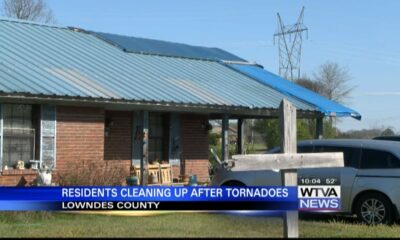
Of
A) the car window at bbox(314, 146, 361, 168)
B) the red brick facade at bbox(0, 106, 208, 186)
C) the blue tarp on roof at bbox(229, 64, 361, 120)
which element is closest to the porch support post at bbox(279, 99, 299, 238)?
the car window at bbox(314, 146, 361, 168)

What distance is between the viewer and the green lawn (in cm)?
891

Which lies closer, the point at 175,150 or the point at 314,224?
the point at 314,224

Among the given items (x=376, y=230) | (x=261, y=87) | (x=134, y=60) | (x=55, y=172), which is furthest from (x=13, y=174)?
(x=261, y=87)

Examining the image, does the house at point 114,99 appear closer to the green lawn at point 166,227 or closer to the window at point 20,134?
the window at point 20,134

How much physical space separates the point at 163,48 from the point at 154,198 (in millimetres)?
16243

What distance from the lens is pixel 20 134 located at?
14828 mm

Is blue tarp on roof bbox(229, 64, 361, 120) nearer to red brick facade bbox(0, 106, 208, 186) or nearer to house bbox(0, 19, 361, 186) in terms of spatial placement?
house bbox(0, 19, 361, 186)

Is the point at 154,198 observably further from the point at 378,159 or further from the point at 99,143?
the point at 99,143

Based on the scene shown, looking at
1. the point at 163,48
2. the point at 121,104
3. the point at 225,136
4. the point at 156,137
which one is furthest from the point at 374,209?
Result: the point at 163,48

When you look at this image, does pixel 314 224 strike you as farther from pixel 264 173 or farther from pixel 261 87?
pixel 261 87

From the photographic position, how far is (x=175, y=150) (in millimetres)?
19922

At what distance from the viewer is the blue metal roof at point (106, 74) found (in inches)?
586

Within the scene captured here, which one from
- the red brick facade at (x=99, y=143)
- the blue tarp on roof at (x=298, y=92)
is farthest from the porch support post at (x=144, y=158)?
the blue tarp on roof at (x=298, y=92)

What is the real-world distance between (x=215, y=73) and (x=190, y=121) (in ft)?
6.55
